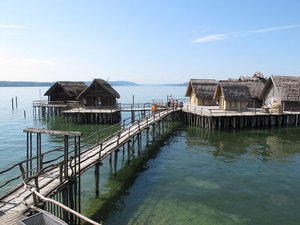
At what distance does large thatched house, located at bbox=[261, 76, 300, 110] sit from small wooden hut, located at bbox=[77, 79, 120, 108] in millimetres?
21903

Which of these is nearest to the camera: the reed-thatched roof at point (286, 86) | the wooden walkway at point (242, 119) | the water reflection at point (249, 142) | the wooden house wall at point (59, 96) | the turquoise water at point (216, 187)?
the turquoise water at point (216, 187)

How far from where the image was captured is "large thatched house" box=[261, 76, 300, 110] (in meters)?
44.3

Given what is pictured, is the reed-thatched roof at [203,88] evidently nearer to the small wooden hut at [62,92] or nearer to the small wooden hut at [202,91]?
the small wooden hut at [202,91]

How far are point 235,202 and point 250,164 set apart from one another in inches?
317

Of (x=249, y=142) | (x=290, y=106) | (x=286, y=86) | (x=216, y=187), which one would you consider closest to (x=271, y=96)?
(x=286, y=86)

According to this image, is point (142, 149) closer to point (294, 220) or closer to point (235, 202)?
point (235, 202)

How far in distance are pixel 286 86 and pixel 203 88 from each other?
38.2 ft

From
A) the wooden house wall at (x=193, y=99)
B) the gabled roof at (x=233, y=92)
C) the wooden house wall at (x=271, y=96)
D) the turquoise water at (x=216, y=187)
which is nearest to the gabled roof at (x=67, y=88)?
the wooden house wall at (x=193, y=99)

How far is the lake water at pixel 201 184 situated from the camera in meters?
15.7

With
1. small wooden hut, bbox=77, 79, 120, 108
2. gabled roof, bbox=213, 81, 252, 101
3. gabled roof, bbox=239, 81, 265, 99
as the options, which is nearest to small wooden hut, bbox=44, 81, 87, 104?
small wooden hut, bbox=77, 79, 120, 108

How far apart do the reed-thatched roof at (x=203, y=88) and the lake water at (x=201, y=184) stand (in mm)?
16733

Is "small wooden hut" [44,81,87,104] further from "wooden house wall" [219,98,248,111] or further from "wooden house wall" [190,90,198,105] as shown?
"wooden house wall" [219,98,248,111]

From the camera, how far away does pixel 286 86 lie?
148 ft

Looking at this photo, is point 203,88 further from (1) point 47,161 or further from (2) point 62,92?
(1) point 47,161
